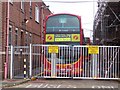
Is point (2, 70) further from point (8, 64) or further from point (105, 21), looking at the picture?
point (105, 21)

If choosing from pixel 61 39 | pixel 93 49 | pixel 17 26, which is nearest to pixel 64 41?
pixel 61 39

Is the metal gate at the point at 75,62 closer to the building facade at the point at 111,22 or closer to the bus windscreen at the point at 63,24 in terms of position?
the bus windscreen at the point at 63,24

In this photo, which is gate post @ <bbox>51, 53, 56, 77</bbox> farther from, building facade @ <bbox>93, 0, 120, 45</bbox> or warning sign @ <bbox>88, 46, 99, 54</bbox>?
building facade @ <bbox>93, 0, 120, 45</bbox>

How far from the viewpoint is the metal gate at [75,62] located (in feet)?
67.9

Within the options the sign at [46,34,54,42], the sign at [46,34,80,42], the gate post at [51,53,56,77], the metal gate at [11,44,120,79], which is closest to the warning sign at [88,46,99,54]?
the metal gate at [11,44,120,79]

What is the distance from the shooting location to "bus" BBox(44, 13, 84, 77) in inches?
835

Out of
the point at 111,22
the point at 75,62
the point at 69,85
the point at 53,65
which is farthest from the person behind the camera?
the point at 111,22

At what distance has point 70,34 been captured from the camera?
72.7ft

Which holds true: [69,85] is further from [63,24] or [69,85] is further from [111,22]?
[111,22]

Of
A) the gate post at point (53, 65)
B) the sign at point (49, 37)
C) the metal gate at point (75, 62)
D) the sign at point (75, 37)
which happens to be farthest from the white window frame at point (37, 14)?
the gate post at point (53, 65)

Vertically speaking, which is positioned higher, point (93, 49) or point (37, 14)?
point (37, 14)

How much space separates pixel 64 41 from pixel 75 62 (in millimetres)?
1695

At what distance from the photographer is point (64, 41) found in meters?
22.3

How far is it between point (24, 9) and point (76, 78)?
400 inches
